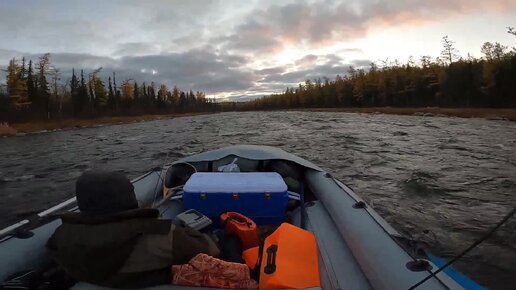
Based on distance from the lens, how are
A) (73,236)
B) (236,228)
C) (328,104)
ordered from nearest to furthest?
(73,236), (236,228), (328,104)

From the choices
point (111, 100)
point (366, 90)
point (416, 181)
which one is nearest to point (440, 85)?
point (366, 90)

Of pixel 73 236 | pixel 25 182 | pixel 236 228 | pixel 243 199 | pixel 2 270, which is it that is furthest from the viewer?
pixel 25 182

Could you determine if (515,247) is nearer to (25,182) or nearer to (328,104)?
(25,182)

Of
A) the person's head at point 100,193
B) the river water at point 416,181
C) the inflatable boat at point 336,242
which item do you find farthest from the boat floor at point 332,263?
the river water at point 416,181

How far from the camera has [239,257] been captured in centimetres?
288

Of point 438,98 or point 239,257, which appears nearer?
point 239,257

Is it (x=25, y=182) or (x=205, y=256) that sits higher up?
(x=205, y=256)

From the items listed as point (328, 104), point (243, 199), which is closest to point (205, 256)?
point (243, 199)

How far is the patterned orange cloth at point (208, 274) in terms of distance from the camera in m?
2.20

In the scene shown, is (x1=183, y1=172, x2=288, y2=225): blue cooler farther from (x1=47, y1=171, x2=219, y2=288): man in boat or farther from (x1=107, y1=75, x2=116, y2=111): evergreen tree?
(x1=107, y1=75, x2=116, y2=111): evergreen tree

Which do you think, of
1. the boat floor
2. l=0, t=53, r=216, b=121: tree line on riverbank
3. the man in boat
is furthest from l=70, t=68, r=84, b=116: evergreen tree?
the man in boat

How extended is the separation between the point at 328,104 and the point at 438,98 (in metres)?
42.9

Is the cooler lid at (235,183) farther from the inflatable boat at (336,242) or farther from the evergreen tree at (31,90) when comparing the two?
the evergreen tree at (31,90)

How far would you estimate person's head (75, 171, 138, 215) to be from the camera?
2.11m
